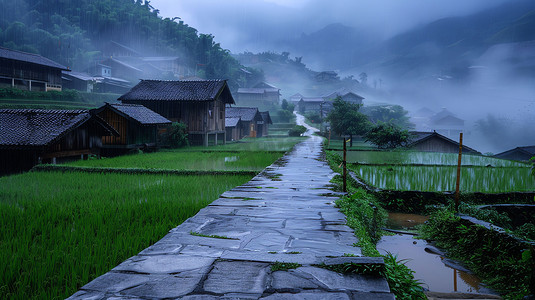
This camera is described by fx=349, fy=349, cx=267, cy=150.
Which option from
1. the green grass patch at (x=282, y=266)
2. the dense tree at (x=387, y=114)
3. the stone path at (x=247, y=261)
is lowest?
the stone path at (x=247, y=261)

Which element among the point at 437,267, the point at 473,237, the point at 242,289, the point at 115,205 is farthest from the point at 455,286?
the point at 115,205

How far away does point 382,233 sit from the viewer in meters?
5.67

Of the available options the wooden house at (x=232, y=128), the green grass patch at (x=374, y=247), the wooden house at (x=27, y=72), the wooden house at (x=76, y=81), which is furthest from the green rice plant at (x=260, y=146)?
the wooden house at (x=76, y=81)

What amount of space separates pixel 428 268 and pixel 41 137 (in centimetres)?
1279

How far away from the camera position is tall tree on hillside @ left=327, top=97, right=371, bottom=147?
1270 inches

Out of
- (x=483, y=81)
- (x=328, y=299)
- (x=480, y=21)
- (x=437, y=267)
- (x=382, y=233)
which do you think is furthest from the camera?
(x=480, y=21)

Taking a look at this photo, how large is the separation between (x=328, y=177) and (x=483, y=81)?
327 ft

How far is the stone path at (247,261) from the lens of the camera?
220cm

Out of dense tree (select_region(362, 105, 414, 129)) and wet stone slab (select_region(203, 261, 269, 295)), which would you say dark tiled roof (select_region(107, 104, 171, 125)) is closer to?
wet stone slab (select_region(203, 261, 269, 295))

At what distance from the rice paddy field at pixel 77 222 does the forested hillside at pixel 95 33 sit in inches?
1730

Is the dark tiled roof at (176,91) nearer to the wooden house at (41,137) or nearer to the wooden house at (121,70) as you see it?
the wooden house at (41,137)

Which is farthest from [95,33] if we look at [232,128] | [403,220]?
[403,220]

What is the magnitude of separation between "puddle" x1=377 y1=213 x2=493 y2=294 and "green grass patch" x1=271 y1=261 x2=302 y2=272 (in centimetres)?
129

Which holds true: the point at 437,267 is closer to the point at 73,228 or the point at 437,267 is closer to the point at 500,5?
the point at 73,228
